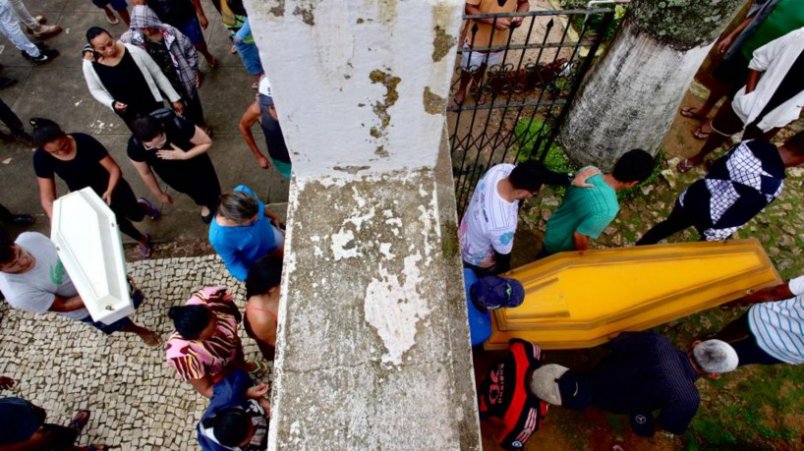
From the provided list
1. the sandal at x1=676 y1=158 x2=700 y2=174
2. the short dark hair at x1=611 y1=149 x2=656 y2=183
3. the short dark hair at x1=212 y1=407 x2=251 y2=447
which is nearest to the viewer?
the short dark hair at x1=212 y1=407 x2=251 y2=447

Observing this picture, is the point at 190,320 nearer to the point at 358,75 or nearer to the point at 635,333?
the point at 358,75

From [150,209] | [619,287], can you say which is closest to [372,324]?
[619,287]

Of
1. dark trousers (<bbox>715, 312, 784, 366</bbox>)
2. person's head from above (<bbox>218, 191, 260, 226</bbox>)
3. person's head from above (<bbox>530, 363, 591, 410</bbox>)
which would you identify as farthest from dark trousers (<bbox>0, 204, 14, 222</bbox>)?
dark trousers (<bbox>715, 312, 784, 366</bbox>)

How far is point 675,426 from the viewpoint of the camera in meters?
2.87

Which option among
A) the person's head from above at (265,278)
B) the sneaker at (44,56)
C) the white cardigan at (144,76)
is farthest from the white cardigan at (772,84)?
the sneaker at (44,56)

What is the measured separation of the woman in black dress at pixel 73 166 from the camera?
3283 mm

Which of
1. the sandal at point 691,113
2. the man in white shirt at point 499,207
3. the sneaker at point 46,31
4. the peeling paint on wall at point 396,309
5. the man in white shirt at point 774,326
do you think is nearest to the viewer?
the peeling paint on wall at point 396,309

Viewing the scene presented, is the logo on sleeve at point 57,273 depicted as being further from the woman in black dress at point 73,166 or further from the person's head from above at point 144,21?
the person's head from above at point 144,21

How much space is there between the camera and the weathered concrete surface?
1433 mm

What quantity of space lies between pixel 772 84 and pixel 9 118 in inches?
308

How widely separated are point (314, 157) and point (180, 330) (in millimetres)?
1602

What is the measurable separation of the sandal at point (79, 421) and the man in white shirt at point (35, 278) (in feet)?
2.72

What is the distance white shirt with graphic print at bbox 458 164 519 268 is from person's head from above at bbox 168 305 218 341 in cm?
169

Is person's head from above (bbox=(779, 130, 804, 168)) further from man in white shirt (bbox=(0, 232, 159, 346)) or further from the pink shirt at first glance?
man in white shirt (bbox=(0, 232, 159, 346))
